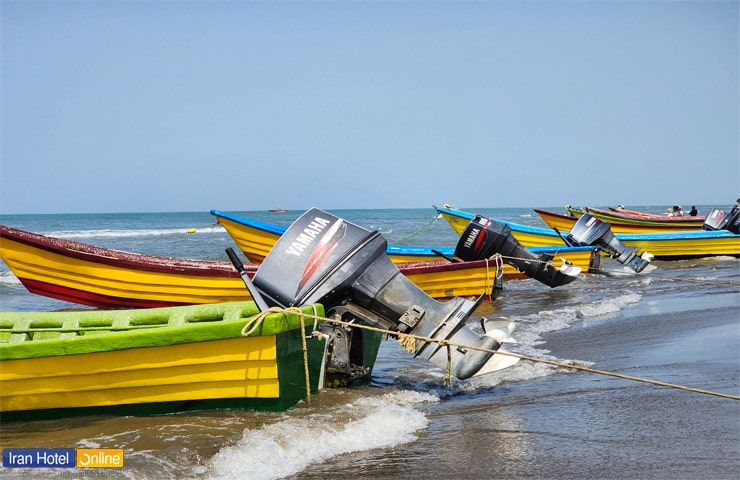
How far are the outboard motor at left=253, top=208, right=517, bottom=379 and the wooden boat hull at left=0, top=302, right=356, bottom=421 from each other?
31 cm

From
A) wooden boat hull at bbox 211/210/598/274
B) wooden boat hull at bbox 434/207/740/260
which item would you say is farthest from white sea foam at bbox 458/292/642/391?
wooden boat hull at bbox 434/207/740/260

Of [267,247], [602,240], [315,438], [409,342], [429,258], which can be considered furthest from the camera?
[602,240]

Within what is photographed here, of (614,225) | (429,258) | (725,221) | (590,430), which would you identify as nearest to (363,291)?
(590,430)

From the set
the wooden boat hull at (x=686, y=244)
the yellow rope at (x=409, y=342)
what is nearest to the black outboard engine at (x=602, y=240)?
the wooden boat hull at (x=686, y=244)

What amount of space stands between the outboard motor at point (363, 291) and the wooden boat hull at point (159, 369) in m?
0.31

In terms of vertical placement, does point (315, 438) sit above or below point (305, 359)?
below

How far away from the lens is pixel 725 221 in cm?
2241

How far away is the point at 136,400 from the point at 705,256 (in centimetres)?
1929

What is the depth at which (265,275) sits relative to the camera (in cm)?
522

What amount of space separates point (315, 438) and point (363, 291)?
4.21 feet

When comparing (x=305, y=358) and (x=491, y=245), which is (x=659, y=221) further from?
(x=305, y=358)

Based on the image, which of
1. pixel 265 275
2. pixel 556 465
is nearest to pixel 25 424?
pixel 265 275

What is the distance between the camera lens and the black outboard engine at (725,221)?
22234 millimetres

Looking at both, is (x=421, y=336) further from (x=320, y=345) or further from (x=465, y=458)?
(x=465, y=458)
